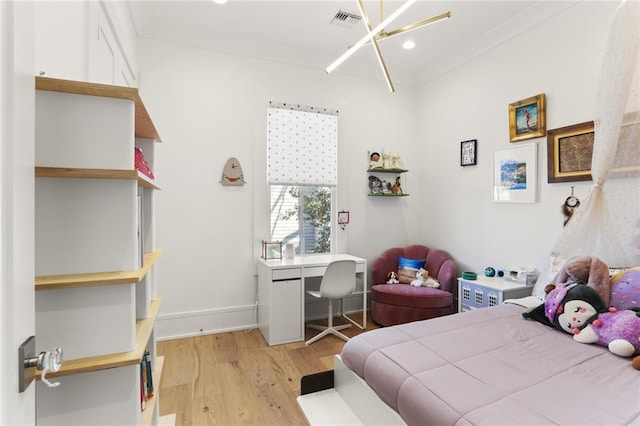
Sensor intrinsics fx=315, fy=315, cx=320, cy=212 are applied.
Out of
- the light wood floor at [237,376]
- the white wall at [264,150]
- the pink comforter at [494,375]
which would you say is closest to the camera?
the pink comforter at [494,375]

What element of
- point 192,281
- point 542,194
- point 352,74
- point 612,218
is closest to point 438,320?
point 612,218

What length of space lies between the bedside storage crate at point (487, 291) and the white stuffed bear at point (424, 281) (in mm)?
456

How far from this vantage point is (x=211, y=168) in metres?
3.48

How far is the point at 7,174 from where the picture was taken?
25.2 inches

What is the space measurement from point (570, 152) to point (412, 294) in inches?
77.3

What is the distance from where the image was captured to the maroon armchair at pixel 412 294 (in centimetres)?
340

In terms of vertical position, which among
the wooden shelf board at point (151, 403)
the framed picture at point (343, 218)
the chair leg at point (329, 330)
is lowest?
the chair leg at point (329, 330)

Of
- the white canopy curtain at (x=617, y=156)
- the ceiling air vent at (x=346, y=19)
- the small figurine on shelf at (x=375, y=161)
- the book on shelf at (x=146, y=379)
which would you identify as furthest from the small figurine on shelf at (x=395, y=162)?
the book on shelf at (x=146, y=379)

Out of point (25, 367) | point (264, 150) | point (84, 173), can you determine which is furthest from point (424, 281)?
point (25, 367)

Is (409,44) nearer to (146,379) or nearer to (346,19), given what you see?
(346,19)

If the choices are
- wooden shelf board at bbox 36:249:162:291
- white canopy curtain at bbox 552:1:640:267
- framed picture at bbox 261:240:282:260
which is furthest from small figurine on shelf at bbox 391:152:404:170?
wooden shelf board at bbox 36:249:162:291

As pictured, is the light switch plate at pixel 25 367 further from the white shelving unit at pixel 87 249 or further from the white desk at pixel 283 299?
the white desk at pixel 283 299

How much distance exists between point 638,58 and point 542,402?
65.6 inches

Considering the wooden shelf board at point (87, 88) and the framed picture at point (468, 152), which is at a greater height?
the framed picture at point (468, 152)
